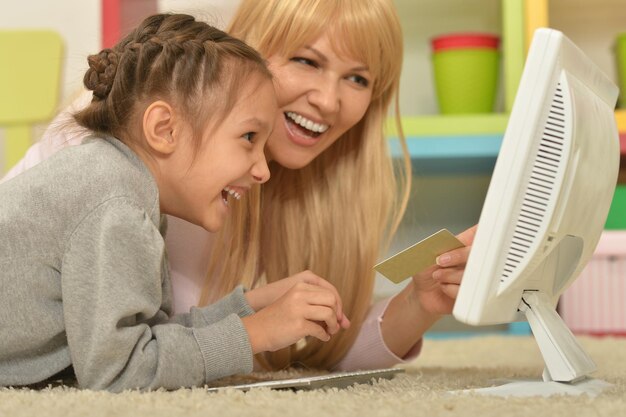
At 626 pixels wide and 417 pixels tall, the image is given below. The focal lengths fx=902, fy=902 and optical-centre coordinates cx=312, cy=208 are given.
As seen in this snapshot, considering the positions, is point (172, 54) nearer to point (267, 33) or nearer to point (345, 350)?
point (267, 33)

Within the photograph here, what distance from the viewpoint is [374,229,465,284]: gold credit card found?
3.18 ft

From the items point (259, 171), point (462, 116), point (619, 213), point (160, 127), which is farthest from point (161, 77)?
point (619, 213)

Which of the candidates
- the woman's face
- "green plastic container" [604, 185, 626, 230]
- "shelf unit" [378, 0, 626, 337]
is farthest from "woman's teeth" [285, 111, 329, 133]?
"green plastic container" [604, 185, 626, 230]

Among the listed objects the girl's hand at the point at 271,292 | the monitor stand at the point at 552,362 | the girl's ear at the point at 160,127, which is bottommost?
the girl's hand at the point at 271,292

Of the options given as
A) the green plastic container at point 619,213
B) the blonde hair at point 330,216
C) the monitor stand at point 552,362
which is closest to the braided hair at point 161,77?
the blonde hair at point 330,216

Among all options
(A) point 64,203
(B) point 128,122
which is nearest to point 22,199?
(A) point 64,203

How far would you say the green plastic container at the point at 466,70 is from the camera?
7.15 ft

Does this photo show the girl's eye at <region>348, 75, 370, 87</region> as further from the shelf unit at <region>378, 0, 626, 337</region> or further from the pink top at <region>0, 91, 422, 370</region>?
the shelf unit at <region>378, 0, 626, 337</region>

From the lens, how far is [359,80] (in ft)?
4.77

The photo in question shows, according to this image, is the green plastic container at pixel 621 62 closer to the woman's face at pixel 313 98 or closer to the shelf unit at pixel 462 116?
the shelf unit at pixel 462 116

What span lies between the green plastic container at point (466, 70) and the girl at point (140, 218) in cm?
113

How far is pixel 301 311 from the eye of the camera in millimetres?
1055

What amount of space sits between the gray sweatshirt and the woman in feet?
1.33

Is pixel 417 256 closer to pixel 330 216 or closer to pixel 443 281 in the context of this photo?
pixel 443 281
